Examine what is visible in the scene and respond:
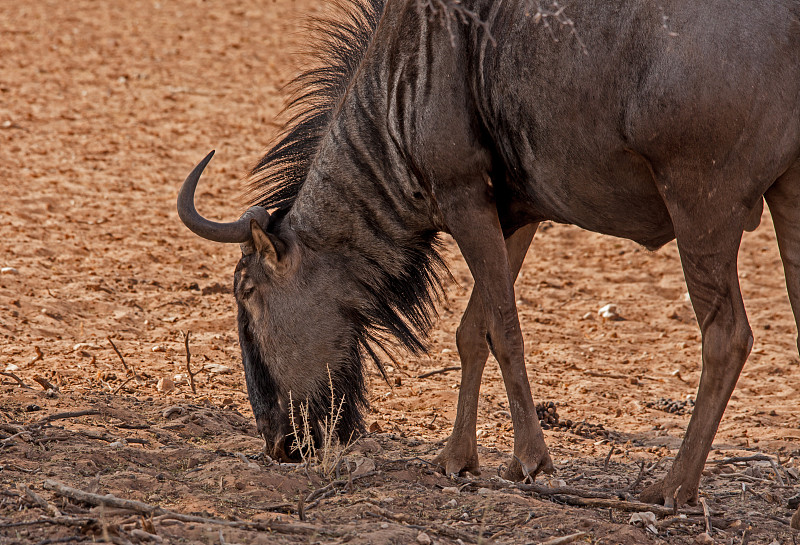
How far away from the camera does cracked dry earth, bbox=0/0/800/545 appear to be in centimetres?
420

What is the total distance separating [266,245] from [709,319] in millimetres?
2383

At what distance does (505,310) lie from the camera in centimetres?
502

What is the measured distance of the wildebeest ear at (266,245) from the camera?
5285mm

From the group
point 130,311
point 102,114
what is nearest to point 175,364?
point 130,311

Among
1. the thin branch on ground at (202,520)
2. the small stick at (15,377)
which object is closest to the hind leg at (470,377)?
the thin branch on ground at (202,520)

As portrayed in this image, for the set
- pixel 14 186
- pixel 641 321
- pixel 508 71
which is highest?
pixel 508 71

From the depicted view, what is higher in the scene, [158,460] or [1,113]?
[1,113]

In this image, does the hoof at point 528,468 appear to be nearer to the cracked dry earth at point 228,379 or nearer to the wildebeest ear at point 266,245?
the cracked dry earth at point 228,379

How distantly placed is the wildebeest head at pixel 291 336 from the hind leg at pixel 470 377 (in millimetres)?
607

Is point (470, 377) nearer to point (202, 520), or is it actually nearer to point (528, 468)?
point (528, 468)

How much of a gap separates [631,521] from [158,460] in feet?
7.71

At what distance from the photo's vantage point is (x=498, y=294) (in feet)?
16.4

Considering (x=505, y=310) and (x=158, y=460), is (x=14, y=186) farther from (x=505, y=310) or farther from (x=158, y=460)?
(x=505, y=310)

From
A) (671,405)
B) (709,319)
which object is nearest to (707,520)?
(709,319)
